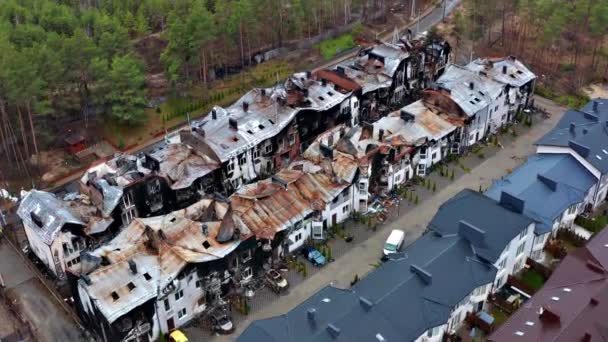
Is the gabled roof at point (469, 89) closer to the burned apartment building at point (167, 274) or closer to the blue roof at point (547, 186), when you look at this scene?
the blue roof at point (547, 186)

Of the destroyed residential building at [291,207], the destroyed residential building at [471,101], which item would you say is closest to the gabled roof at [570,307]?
the destroyed residential building at [291,207]

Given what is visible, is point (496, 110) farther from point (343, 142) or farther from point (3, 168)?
point (3, 168)

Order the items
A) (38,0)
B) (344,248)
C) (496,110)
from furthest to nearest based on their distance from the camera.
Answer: (38,0)
(496,110)
(344,248)

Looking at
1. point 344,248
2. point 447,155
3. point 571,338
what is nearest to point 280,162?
point 344,248

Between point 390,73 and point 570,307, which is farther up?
point 390,73

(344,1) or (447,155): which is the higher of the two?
(344,1)

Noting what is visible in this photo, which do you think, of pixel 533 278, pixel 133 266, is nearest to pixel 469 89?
pixel 533 278

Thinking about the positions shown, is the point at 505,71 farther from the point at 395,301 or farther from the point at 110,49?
the point at 110,49

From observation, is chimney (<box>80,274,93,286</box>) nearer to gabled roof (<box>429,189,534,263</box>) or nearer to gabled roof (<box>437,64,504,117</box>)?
gabled roof (<box>429,189,534,263</box>)
